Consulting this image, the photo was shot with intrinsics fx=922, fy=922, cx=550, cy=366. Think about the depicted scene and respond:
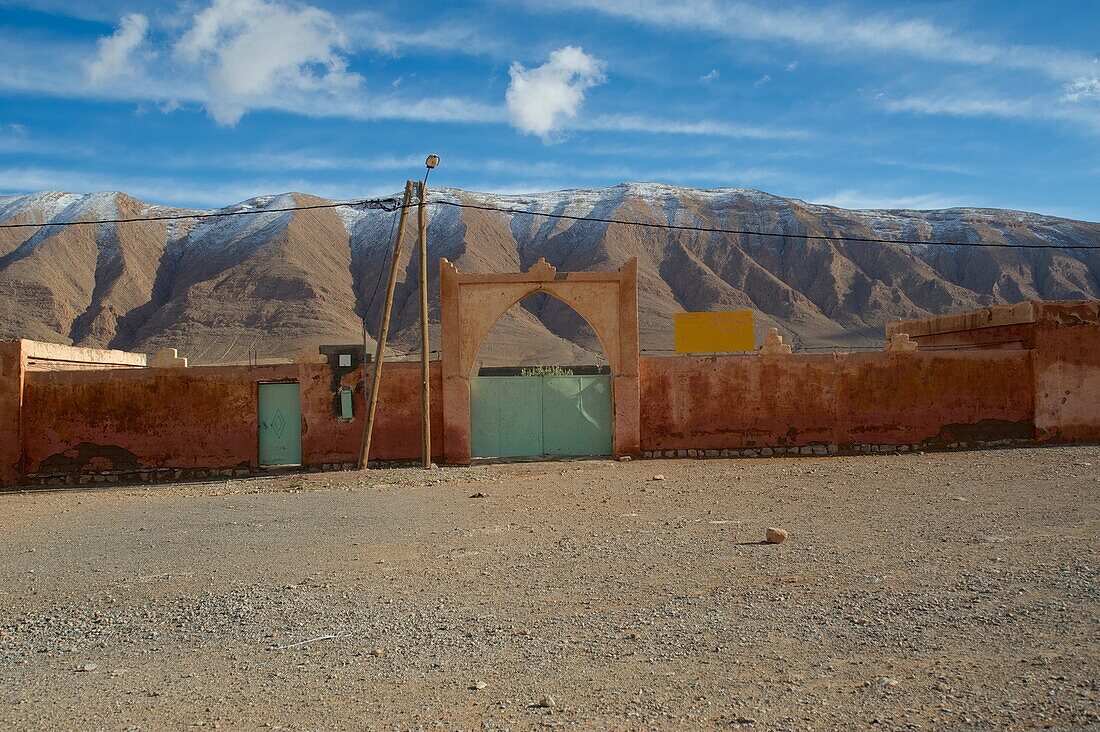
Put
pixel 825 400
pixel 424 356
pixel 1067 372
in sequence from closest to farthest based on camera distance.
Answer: pixel 424 356
pixel 825 400
pixel 1067 372

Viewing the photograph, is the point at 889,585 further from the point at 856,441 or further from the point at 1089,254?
the point at 1089,254

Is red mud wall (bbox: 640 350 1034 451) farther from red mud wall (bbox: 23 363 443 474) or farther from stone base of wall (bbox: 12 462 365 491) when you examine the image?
stone base of wall (bbox: 12 462 365 491)

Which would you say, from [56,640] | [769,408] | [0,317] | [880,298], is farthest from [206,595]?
[880,298]

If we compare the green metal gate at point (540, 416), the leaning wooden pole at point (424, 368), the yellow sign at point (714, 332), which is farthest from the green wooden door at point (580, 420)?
the yellow sign at point (714, 332)

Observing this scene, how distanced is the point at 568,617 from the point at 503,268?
7669 cm

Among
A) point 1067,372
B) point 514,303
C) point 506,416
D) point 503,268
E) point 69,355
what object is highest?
point 503,268

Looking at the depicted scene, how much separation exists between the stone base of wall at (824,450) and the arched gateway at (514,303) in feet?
3.71

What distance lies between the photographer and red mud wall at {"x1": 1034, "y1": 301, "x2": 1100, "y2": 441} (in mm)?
19656

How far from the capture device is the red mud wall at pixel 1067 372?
19.7m

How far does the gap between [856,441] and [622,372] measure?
521 centimetres

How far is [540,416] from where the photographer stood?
19.5 meters

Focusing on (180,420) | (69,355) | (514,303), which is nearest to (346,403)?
(180,420)

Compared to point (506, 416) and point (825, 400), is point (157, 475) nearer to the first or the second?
point (506, 416)

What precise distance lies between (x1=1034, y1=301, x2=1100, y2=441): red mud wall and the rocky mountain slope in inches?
1644
